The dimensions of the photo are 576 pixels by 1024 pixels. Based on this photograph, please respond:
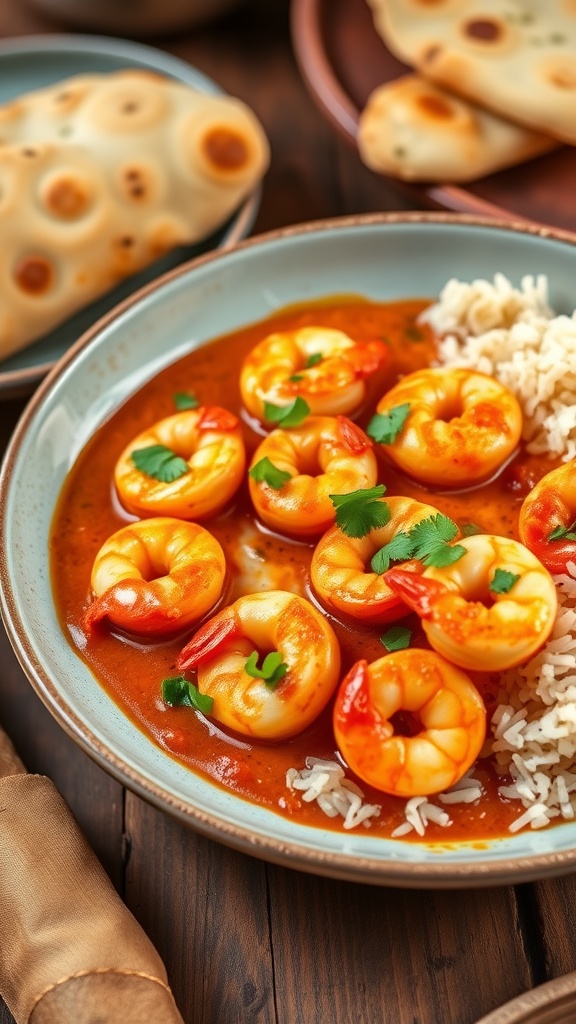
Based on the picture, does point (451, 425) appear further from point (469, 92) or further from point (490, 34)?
point (490, 34)

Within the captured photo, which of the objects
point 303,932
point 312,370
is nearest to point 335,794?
point 303,932

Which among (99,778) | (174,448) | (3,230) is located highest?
(3,230)

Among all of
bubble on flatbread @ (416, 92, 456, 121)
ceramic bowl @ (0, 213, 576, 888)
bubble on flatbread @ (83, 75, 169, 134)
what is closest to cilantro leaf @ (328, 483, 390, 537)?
ceramic bowl @ (0, 213, 576, 888)

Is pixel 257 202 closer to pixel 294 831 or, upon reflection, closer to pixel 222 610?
pixel 222 610

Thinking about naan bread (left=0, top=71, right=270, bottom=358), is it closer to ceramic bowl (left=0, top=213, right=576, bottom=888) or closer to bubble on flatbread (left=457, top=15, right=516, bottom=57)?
ceramic bowl (left=0, top=213, right=576, bottom=888)

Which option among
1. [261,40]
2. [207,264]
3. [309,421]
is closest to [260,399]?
[309,421]

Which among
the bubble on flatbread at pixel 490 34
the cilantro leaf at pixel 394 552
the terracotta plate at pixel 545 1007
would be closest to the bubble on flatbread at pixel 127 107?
the bubble on flatbread at pixel 490 34
